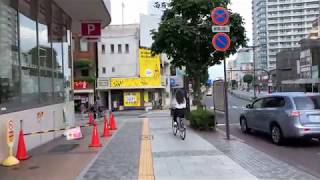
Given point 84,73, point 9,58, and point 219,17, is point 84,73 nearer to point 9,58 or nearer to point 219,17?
point 219,17

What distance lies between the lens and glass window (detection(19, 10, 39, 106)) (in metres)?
12.4

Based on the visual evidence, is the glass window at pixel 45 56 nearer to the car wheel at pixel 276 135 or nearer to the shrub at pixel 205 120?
the shrub at pixel 205 120

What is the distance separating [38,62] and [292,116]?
7.70 meters

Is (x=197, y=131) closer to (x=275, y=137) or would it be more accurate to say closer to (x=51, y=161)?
(x=275, y=137)

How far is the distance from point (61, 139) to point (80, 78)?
40.6 meters

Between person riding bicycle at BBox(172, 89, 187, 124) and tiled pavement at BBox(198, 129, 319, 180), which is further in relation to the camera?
person riding bicycle at BBox(172, 89, 187, 124)

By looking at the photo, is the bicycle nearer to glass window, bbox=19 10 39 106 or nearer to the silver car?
the silver car

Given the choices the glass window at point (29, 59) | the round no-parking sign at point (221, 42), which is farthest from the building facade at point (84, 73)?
the round no-parking sign at point (221, 42)

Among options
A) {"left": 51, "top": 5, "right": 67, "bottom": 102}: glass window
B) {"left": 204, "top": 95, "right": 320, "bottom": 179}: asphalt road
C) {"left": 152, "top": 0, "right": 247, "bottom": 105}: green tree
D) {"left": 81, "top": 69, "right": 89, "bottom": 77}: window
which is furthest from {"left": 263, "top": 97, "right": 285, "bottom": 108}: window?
{"left": 81, "top": 69, "right": 89, "bottom": 77}: window

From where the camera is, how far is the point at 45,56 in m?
15.4

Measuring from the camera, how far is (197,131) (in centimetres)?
1686

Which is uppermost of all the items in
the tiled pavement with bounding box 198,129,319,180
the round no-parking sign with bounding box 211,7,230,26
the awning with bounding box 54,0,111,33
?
the awning with bounding box 54,0,111,33

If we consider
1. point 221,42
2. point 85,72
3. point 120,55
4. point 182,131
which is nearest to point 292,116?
point 221,42

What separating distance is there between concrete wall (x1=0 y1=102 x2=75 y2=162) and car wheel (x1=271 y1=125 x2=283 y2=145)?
695 cm
